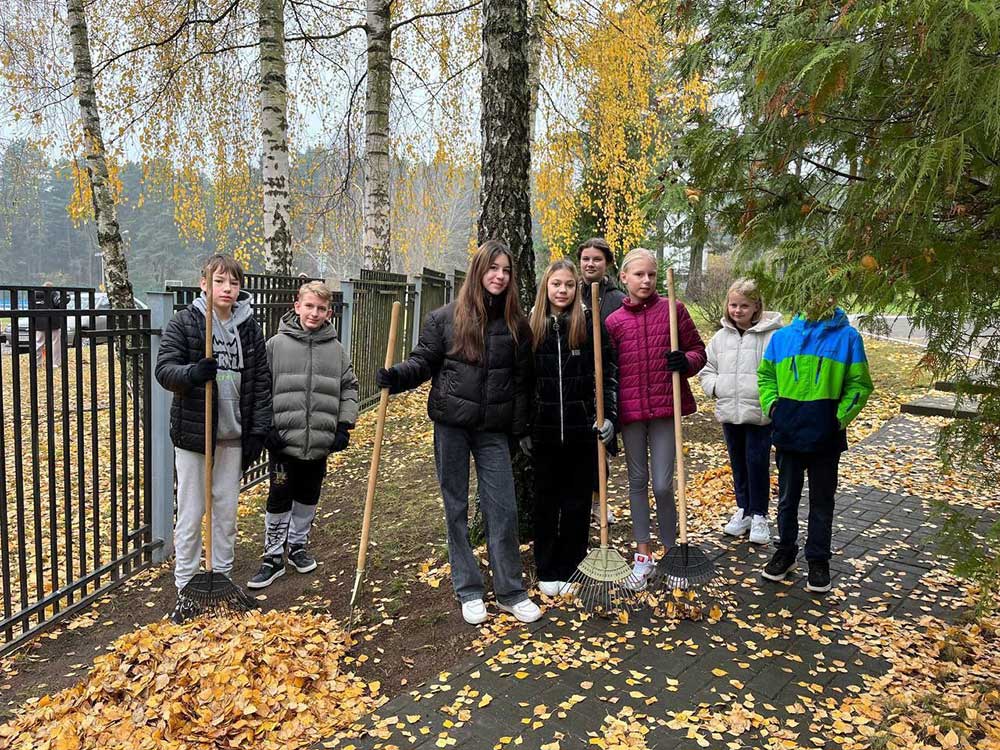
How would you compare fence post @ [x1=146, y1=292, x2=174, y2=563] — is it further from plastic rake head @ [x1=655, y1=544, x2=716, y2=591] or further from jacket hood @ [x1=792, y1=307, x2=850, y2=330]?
jacket hood @ [x1=792, y1=307, x2=850, y2=330]

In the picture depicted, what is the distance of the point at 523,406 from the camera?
12.2 feet

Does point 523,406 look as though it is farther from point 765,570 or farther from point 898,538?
point 898,538

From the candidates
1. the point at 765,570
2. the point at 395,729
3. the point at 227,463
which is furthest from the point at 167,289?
the point at 765,570

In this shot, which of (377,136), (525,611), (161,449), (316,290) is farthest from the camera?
(377,136)

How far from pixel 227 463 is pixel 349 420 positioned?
0.78 metres

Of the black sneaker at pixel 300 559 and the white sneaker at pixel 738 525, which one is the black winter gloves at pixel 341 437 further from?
the white sneaker at pixel 738 525

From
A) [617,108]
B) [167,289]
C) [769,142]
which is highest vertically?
[617,108]

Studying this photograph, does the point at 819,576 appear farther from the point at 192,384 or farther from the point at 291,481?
the point at 192,384

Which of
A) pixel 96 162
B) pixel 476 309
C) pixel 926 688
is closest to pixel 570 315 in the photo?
pixel 476 309

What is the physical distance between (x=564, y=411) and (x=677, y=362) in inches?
26.5

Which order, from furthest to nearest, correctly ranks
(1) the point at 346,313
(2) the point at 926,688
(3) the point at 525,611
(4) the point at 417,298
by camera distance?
(4) the point at 417,298
(1) the point at 346,313
(3) the point at 525,611
(2) the point at 926,688

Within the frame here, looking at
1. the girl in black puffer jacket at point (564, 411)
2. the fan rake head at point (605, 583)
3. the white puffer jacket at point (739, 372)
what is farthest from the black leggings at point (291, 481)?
→ the white puffer jacket at point (739, 372)

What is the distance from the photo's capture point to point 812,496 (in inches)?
158

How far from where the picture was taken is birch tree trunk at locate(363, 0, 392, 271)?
9852mm
